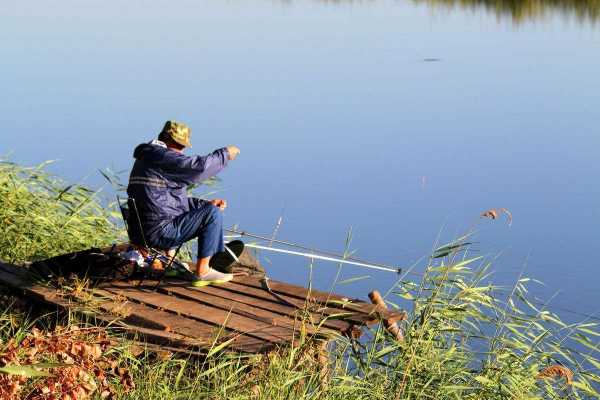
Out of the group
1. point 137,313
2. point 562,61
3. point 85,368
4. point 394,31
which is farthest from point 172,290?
point 394,31

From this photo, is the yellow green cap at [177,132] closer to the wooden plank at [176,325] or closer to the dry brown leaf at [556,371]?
the wooden plank at [176,325]

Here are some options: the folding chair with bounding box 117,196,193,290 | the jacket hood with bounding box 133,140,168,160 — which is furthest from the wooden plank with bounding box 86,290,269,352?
the jacket hood with bounding box 133,140,168,160

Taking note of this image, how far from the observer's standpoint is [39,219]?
10109 mm

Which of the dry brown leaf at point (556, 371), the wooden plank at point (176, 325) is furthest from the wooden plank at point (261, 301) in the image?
the dry brown leaf at point (556, 371)

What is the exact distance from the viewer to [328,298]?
754 cm

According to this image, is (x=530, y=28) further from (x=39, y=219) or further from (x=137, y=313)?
(x=137, y=313)

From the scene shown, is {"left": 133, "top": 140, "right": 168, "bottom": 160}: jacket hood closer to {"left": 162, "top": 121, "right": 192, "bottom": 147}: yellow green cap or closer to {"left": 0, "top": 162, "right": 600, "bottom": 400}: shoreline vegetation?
{"left": 162, "top": 121, "right": 192, "bottom": 147}: yellow green cap

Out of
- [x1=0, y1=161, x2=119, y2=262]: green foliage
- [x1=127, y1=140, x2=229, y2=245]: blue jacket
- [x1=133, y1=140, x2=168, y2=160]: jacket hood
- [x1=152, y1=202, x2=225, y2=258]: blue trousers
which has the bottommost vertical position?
[x1=0, y1=161, x2=119, y2=262]: green foliage

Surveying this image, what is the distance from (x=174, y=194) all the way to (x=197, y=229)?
27cm

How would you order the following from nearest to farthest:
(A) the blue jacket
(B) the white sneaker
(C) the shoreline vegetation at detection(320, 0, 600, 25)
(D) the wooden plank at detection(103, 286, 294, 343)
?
1. (D) the wooden plank at detection(103, 286, 294, 343)
2. (A) the blue jacket
3. (B) the white sneaker
4. (C) the shoreline vegetation at detection(320, 0, 600, 25)

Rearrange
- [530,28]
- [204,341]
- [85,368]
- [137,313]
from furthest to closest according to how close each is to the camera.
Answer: [530,28], [137,313], [204,341], [85,368]

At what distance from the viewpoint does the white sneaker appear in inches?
328

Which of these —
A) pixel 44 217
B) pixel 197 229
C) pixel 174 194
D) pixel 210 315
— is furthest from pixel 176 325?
pixel 44 217

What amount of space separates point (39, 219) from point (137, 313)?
2640 mm
